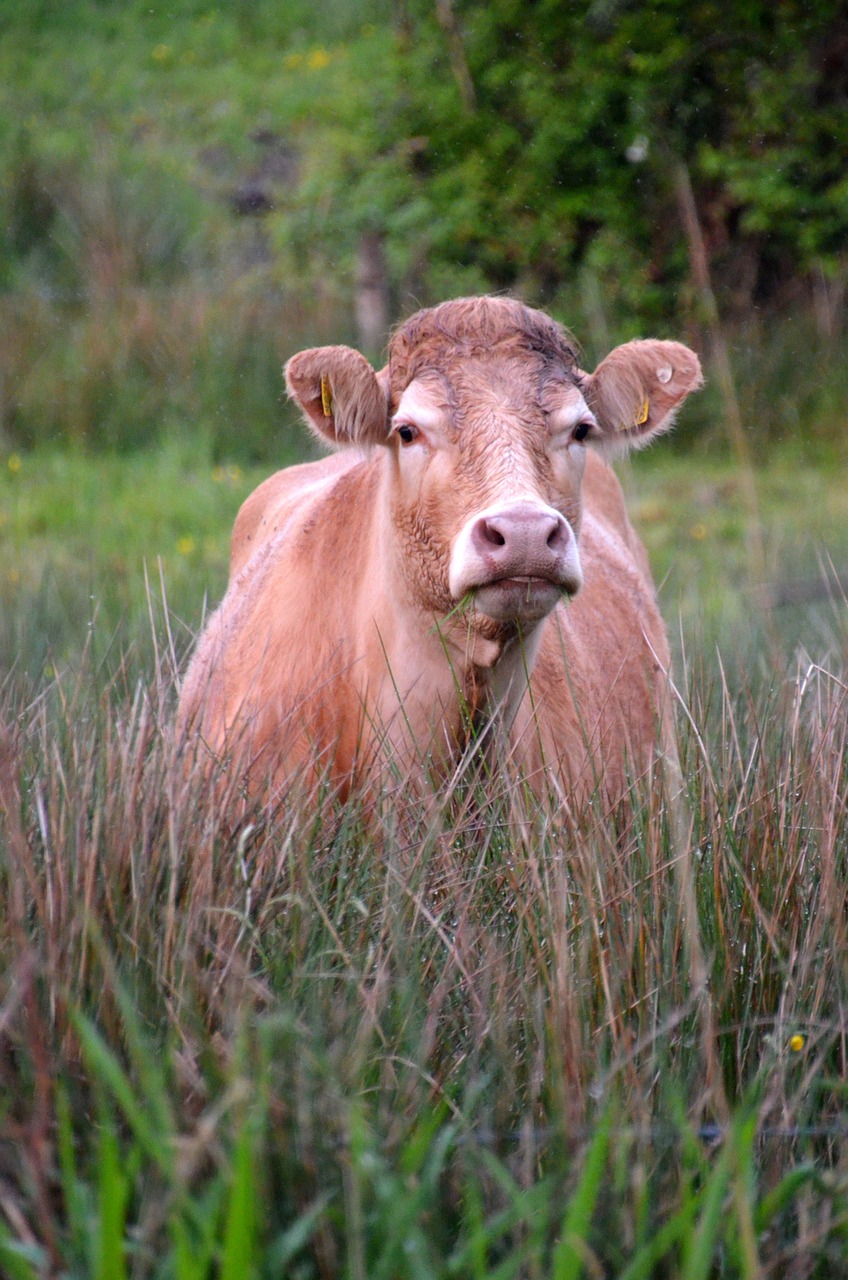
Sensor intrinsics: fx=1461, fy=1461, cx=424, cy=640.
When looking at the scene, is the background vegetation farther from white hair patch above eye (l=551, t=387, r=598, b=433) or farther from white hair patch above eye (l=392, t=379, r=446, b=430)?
white hair patch above eye (l=392, t=379, r=446, b=430)

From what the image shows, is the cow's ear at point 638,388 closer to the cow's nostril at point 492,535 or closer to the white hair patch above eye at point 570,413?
the white hair patch above eye at point 570,413

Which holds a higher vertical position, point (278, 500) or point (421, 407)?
point (421, 407)

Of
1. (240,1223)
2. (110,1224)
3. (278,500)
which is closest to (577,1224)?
(240,1223)

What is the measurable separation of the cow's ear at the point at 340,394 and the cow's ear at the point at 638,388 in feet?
1.90

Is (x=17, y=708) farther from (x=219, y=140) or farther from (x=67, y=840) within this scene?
(x=219, y=140)

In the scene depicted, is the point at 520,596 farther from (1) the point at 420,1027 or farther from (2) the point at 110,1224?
(2) the point at 110,1224

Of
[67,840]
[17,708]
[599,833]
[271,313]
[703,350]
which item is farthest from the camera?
[703,350]

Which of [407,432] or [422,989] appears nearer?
[422,989]

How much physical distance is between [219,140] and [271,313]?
6918mm

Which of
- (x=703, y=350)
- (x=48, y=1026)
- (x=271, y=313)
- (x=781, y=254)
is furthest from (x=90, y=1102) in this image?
(x=781, y=254)

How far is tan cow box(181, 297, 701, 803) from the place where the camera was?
3.18m

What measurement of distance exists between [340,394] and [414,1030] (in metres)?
1.88

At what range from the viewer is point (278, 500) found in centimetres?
529

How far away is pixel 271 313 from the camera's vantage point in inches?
493
